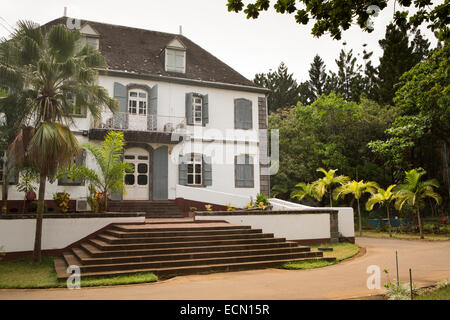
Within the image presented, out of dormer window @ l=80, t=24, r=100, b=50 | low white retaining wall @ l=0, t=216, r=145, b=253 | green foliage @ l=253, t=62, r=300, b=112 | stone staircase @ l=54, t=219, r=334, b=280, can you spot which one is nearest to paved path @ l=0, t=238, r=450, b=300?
stone staircase @ l=54, t=219, r=334, b=280

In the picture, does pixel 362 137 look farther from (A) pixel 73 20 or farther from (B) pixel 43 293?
(B) pixel 43 293

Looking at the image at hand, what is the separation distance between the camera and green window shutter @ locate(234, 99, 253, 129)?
1866 centimetres

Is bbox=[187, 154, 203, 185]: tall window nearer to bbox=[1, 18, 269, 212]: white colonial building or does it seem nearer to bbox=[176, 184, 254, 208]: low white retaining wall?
bbox=[1, 18, 269, 212]: white colonial building

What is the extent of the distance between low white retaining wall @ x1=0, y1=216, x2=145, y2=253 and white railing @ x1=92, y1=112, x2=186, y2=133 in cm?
517

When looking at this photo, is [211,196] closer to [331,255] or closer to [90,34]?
[331,255]

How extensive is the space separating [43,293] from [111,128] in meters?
9.25

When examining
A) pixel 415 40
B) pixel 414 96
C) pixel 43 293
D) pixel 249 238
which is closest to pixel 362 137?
pixel 414 96

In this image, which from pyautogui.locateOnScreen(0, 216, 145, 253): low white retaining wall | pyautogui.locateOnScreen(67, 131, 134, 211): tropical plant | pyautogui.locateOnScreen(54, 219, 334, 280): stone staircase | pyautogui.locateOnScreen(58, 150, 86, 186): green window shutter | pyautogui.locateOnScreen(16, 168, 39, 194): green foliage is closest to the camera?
pyautogui.locateOnScreen(54, 219, 334, 280): stone staircase

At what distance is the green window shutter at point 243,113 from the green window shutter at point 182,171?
334 cm

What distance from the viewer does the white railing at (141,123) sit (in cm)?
1567

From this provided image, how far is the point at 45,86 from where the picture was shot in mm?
10250

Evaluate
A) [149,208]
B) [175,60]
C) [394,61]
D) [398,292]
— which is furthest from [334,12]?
[394,61]

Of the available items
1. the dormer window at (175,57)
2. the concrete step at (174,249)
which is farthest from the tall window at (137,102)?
the concrete step at (174,249)

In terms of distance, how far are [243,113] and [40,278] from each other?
1269cm
